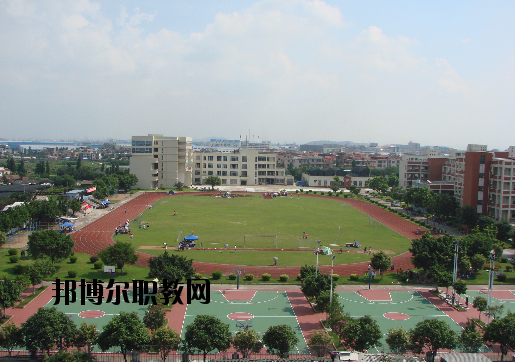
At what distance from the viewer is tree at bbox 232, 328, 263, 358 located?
1769 cm

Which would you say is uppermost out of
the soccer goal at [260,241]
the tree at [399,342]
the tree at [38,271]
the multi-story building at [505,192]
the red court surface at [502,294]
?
the multi-story building at [505,192]

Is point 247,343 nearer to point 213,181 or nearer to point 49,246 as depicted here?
point 49,246

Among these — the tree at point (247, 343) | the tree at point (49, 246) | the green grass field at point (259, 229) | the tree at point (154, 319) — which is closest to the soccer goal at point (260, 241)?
the green grass field at point (259, 229)

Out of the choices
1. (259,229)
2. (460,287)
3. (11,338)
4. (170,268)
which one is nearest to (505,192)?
(460,287)

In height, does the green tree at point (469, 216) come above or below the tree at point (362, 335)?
above

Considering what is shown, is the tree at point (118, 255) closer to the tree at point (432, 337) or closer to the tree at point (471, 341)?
the tree at point (432, 337)

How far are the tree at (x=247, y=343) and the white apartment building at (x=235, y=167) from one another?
77504mm

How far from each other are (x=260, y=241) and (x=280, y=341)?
23.2m

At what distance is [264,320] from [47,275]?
14497 millimetres

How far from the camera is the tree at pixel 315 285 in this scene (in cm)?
2389

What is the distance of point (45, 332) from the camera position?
668 inches

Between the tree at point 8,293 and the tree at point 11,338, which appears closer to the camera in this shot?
the tree at point 11,338

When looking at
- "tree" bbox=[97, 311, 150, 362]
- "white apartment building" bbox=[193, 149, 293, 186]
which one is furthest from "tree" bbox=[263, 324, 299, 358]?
"white apartment building" bbox=[193, 149, 293, 186]

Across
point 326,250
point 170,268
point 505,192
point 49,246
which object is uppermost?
point 505,192
